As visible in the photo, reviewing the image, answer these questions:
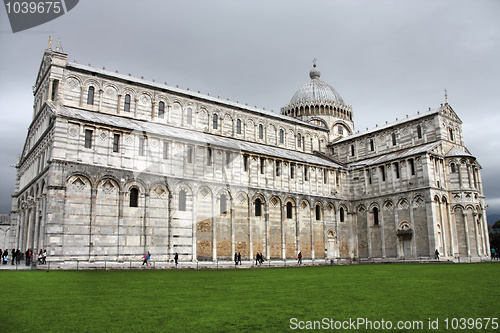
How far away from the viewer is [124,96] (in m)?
39.5

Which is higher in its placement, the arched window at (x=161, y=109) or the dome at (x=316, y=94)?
the dome at (x=316, y=94)

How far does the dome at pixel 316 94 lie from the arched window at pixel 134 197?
3394cm

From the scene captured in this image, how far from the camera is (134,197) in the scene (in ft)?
105

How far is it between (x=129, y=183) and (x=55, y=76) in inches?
A: 491

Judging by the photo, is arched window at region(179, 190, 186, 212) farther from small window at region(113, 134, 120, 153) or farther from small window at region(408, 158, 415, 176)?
small window at region(408, 158, 415, 176)

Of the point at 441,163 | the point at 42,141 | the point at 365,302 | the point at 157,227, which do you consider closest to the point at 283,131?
the point at 441,163

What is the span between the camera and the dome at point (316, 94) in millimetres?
59156

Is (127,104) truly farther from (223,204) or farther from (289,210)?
(289,210)

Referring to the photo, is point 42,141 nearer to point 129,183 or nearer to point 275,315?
point 129,183

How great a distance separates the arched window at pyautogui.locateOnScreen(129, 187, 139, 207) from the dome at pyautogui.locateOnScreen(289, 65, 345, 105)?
111 feet

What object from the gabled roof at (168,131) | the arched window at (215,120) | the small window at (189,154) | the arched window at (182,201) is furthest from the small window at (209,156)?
the arched window at (215,120)

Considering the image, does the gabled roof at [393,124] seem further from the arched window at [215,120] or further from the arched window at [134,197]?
the arched window at [134,197]

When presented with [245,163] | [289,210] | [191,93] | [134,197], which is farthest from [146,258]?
[191,93]

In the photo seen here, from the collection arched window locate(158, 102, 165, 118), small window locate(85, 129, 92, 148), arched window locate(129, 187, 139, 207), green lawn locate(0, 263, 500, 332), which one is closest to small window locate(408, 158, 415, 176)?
arched window locate(158, 102, 165, 118)
